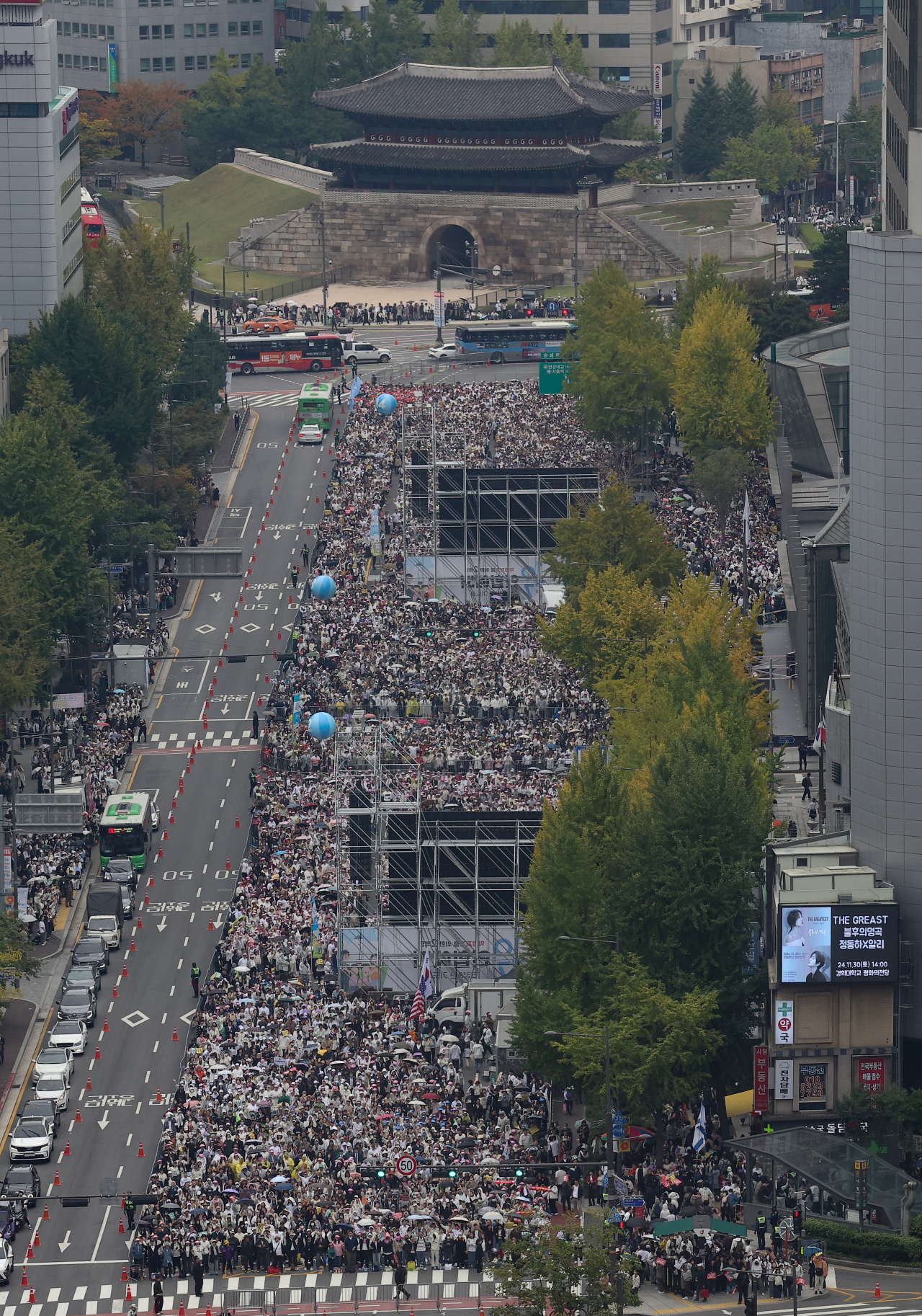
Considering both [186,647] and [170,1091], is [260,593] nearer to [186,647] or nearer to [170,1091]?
[186,647]

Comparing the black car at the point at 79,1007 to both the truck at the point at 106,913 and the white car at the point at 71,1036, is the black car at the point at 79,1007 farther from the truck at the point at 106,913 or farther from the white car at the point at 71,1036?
the truck at the point at 106,913

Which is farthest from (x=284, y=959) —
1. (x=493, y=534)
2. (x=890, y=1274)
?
(x=493, y=534)

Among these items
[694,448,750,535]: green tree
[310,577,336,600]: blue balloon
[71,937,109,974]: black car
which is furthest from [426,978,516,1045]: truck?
[694,448,750,535]: green tree

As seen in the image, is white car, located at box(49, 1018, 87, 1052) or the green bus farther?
the green bus

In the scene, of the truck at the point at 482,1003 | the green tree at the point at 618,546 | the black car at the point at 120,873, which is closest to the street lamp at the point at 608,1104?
the truck at the point at 482,1003

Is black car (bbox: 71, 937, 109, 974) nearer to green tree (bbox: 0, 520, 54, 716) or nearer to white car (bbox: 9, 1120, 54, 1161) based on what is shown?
white car (bbox: 9, 1120, 54, 1161)

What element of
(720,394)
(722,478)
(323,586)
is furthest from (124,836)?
(720,394)
